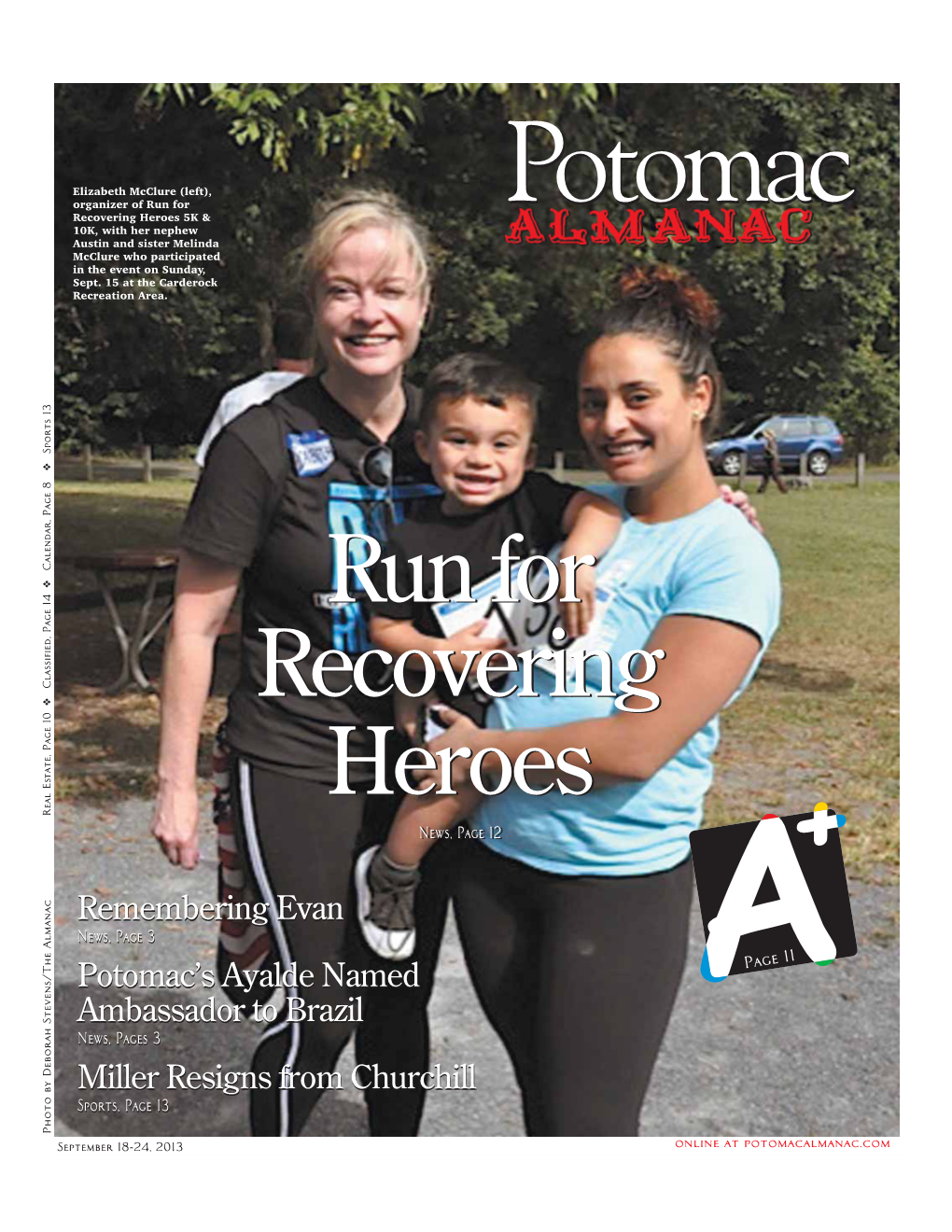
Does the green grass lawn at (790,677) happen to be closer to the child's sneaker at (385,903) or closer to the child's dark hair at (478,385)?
the child's sneaker at (385,903)

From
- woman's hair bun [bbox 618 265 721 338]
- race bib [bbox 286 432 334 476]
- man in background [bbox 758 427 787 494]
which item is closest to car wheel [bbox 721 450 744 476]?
man in background [bbox 758 427 787 494]

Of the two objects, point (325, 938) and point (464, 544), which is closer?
point (464, 544)

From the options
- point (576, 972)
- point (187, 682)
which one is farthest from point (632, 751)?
point (187, 682)

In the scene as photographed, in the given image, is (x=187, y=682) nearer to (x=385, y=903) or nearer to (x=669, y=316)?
(x=385, y=903)

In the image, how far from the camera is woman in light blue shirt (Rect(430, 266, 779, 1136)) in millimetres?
2758

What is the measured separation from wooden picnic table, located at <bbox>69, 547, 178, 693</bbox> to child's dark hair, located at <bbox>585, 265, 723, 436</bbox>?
5.22 feet

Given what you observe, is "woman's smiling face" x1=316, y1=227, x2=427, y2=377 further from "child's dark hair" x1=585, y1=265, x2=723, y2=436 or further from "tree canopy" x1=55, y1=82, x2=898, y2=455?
"child's dark hair" x1=585, y1=265, x2=723, y2=436

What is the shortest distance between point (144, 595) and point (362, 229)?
2.09m

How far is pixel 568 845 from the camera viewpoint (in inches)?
111

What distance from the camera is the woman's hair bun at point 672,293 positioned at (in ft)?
9.21

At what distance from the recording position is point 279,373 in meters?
3.15

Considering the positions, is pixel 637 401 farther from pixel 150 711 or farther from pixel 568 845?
pixel 150 711
